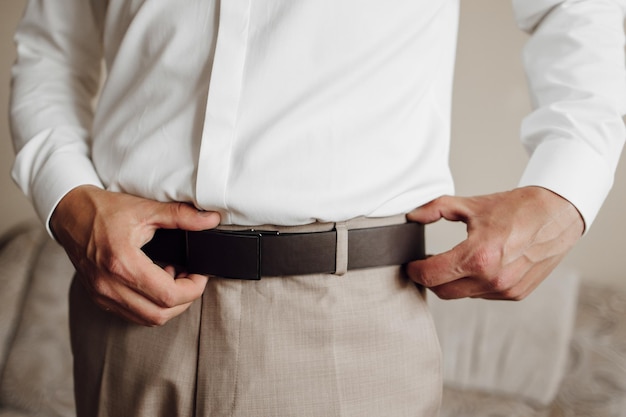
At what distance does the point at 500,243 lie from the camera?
0.67 metres

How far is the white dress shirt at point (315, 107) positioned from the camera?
657 millimetres

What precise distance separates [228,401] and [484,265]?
0.32 m

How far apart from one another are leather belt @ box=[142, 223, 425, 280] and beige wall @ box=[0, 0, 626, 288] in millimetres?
1412

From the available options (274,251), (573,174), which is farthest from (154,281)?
(573,174)

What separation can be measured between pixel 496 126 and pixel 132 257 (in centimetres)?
160

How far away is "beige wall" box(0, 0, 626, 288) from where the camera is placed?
1.94 meters

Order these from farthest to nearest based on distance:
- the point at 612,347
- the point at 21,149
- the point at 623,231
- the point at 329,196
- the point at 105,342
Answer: the point at 623,231 → the point at 612,347 → the point at 21,149 → the point at 105,342 → the point at 329,196

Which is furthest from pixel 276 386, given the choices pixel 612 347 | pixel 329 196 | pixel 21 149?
pixel 612 347

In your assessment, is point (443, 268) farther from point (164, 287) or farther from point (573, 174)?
point (164, 287)

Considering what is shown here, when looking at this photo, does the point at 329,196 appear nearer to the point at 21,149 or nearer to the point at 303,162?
the point at 303,162

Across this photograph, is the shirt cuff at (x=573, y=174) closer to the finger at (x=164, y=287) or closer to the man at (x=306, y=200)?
the man at (x=306, y=200)

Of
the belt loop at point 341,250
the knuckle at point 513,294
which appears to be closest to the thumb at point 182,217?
the belt loop at point 341,250

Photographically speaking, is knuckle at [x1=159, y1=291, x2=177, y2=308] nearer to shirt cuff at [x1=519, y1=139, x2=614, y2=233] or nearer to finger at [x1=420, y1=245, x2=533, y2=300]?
finger at [x1=420, y1=245, x2=533, y2=300]

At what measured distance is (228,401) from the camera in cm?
67
